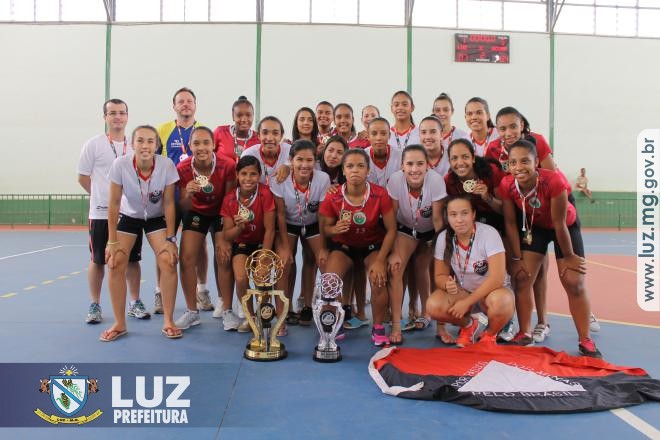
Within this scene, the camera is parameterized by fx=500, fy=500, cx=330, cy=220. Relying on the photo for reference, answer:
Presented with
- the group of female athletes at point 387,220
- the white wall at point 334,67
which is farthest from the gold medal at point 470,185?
the white wall at point 334,67

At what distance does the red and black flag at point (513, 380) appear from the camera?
8.57 ft

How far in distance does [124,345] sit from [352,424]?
2052mm

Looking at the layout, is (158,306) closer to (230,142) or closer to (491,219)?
(230,142)

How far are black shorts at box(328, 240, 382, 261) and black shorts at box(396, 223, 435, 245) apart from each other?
8.6 inches

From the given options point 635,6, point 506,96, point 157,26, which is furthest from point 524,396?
point 635,6

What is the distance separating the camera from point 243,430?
7.65 ft

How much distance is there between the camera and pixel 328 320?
341cm

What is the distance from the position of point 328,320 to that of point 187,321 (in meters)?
1.46

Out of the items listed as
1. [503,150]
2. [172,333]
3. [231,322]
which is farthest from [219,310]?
[503,150]

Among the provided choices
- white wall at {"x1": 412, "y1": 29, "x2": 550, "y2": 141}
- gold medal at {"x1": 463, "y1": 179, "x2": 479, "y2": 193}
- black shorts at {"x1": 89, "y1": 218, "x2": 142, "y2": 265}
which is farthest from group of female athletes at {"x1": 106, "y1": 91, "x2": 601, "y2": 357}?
white wall at {"x1": 412, "y1": 29, "x2": 550, "y2": 141}

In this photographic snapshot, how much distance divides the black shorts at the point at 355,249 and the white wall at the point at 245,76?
13.4 meters

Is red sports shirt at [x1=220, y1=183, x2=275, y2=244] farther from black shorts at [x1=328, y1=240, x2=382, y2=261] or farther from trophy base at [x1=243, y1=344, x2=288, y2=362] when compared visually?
trophy base at [x1=243, y1=344, x2=288, y2=362]

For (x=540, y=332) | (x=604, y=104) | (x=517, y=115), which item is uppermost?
(x=604, y=104)

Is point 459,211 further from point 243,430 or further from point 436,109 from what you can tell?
point 243,430
